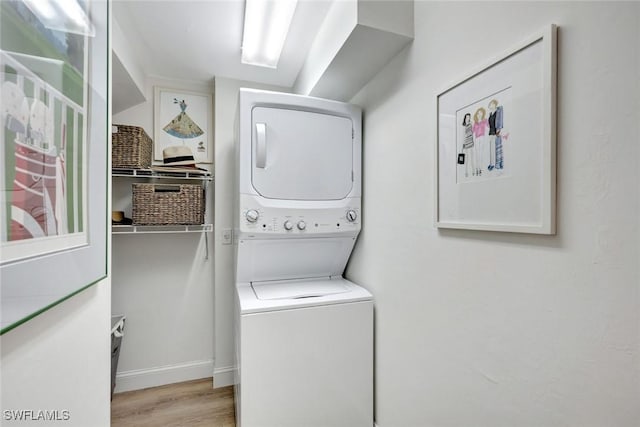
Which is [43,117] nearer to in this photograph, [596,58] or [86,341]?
[86,341]

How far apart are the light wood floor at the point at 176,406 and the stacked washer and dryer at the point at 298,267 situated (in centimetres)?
55

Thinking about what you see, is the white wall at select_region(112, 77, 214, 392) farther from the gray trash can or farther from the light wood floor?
the gray trash can

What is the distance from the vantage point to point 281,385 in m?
1.39

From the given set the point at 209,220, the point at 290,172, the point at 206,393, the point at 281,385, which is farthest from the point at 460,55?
the point at 206,393

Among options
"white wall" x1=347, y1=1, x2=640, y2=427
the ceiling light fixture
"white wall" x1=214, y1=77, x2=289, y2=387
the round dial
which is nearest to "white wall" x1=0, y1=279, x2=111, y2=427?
the round dial

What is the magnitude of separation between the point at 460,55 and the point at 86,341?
5.06 ft

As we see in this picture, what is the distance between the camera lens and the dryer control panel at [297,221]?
59.0 inches

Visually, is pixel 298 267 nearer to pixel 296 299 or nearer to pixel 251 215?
pixel 296 299

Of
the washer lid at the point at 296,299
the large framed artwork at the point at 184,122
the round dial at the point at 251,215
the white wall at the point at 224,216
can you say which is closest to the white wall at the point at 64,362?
the washer lid at the point at 296,299

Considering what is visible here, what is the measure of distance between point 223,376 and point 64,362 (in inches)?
73.0

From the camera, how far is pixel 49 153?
547 mm

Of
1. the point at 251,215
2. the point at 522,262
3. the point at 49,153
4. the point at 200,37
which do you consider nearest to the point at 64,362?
the point at 49,153

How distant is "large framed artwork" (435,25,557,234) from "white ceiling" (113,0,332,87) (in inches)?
39.2

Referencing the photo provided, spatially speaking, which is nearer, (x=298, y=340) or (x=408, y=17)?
(x=408, y=17)
